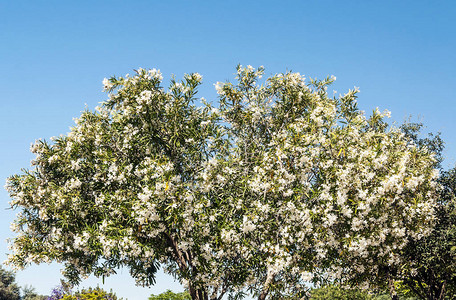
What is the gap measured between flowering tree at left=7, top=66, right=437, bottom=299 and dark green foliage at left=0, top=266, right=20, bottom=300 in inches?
1637

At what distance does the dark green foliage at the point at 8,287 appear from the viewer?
52.9 m

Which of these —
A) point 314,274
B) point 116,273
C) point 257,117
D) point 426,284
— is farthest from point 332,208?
point 426,284

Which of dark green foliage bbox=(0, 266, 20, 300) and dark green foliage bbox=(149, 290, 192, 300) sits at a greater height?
dark green foliage bbox=(0, 266, 20, 300)

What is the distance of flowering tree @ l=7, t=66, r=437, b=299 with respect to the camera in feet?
50.8

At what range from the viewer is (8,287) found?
5425 centimetres

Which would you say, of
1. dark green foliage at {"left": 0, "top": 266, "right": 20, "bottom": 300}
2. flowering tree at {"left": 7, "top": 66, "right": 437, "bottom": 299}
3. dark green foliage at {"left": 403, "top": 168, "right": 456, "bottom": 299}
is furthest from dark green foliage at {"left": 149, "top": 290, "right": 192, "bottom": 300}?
dark green foliage at {"left": 0, "top": 266, "right": 20, "bottom": 300}

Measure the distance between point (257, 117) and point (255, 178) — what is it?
316 centimetres

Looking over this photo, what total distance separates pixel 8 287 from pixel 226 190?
50088mm

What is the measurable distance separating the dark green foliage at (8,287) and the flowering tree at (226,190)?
41.6 metres

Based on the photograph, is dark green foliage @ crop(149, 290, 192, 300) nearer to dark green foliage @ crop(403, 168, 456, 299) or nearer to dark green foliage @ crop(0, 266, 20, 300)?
dark green foliage @ crop(403, 168, 456, 299)

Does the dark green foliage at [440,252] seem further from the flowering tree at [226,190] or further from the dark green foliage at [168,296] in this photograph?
the dark green foliage at [168,296]

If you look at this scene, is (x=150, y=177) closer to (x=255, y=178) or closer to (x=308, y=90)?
(x=255, y=178)

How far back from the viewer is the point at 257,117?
57.7ft

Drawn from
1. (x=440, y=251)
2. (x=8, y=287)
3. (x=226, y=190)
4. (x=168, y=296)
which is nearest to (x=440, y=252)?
(x=440, y=251)
